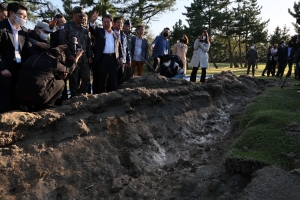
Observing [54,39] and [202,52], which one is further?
[202,52]

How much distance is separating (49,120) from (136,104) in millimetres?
1678

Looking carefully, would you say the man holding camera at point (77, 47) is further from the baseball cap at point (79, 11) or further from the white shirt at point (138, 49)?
the white shirt at point (138, 49)

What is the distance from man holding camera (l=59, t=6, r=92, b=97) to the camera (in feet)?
16.4

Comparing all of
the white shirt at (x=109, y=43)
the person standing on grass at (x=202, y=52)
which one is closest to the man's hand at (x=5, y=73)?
the white shirt at (x=109, y=43)

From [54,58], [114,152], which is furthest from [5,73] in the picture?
[114,152]

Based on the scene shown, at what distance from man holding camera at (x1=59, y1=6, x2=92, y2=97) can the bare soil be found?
84cm

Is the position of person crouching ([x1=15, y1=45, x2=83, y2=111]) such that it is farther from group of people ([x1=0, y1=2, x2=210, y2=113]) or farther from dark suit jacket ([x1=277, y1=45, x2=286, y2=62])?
dark suit jacket ([x1=277, y1=45, x2=286, y2=62])

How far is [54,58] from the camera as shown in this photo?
421 centimetres

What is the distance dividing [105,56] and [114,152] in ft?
7.09

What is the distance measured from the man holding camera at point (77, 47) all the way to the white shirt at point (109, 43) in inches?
13.2

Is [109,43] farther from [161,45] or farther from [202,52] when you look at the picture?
[202,52]

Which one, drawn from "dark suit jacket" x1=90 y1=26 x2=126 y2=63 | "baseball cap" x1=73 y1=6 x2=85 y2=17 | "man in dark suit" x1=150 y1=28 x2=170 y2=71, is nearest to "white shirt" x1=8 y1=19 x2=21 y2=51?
"baseball cap" x1=73 y1=6 x2=85 y2=17

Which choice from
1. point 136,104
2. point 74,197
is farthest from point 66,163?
point 136,104

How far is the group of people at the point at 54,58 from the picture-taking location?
13.2ft
